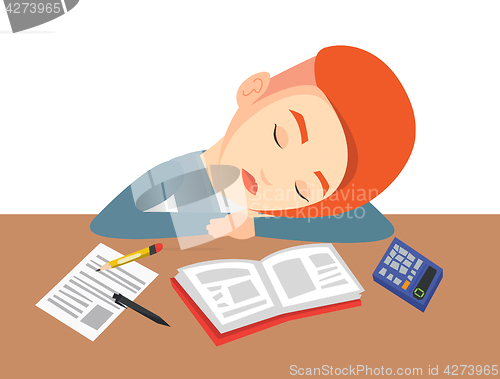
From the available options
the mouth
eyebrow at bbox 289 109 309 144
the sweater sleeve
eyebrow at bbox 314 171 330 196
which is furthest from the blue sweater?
eyebrow at bbox 289 109 309 144

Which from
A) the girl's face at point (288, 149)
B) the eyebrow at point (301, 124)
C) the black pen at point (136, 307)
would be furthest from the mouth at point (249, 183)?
the black pen at point (136, 307)

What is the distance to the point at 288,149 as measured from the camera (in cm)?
137

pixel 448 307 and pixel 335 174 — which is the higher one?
pixel 335 174

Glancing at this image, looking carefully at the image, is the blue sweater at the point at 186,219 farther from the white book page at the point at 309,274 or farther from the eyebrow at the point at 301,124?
the eyebrow at the point at 301,124

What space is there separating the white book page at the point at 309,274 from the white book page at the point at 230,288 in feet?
0.16

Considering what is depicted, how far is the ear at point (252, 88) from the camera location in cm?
140

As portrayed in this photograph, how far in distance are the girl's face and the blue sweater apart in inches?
3.9

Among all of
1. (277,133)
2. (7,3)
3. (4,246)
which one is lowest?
(4,246)

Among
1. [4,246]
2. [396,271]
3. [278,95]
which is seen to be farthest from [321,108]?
[4,246]

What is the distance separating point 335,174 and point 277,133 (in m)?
0.18

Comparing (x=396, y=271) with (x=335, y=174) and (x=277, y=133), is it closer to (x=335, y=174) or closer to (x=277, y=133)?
(x=335, y=174)

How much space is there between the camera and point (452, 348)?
1253 mm

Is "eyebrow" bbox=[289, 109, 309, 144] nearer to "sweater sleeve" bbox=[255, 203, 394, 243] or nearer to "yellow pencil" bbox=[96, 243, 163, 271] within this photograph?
"sweater sleeve" bbox=[255, 203, 394, 243]

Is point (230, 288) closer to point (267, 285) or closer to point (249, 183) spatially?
Result: point (267, 285)
